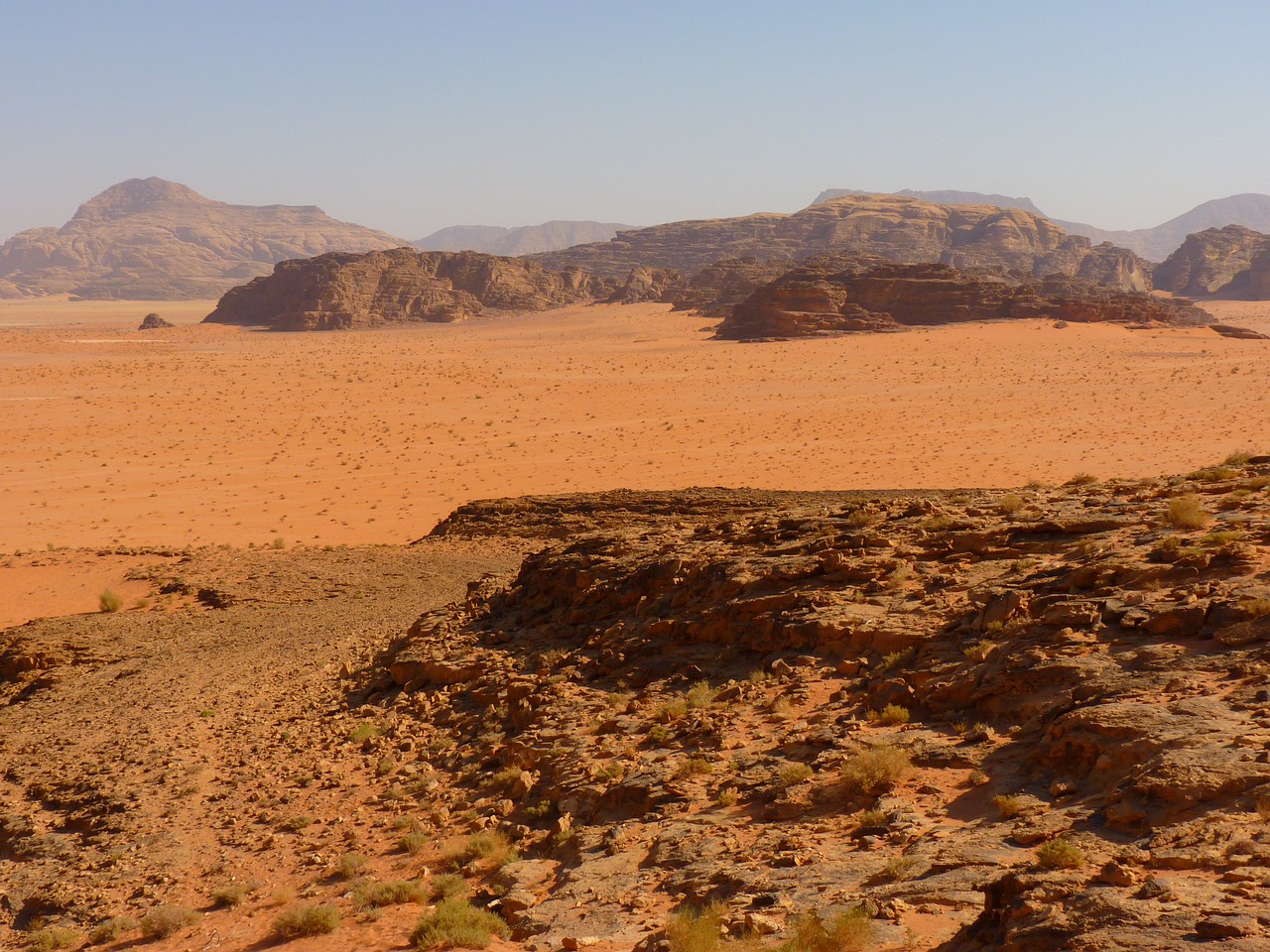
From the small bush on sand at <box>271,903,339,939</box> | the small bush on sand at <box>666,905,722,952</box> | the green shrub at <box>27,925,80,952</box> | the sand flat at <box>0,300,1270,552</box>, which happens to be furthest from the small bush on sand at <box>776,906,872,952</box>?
the sand flat at <box>0,300,1270,552</box>

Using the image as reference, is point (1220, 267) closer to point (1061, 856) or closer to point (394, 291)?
point (394, 291)

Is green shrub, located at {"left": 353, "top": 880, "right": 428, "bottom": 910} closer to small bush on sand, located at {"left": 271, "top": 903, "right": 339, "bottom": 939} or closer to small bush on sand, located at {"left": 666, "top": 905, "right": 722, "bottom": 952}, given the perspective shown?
small bush on sand, located at {"left": 271, "top": 903, "right": 339, "bottom": 939}

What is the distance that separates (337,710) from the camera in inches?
416

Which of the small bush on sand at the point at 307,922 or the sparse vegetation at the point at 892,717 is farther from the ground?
the sparse vegetation at the point at 892,717

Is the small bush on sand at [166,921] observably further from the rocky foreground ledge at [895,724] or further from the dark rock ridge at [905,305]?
the dark rock ridge at [905,305]

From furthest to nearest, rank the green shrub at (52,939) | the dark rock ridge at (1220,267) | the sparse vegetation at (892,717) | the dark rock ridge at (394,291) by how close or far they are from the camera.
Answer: the dark rock ridge at (1220,267) < the dark rock ridge at (394,291) < the sparse vegetation at (892,717) < the green shrub at (52,939)

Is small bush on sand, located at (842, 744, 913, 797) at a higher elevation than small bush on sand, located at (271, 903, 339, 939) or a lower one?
higher

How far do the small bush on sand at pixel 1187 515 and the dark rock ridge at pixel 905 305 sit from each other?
193ft

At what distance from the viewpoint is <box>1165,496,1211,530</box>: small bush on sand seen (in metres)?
8.71

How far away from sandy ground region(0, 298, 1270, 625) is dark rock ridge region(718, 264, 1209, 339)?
304 centimetres

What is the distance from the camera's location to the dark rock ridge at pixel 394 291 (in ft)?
303

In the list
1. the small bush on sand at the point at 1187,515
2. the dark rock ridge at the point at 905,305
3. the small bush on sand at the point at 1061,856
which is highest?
the dark rock ridge at the point at 905,305

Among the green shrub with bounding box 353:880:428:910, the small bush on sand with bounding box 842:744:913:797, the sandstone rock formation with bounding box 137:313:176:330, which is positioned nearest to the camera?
the small bush on sand with bounding box 842:744:913:797

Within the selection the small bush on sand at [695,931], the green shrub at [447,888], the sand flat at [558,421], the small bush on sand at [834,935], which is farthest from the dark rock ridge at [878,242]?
the small bush on sand at [834,935]
